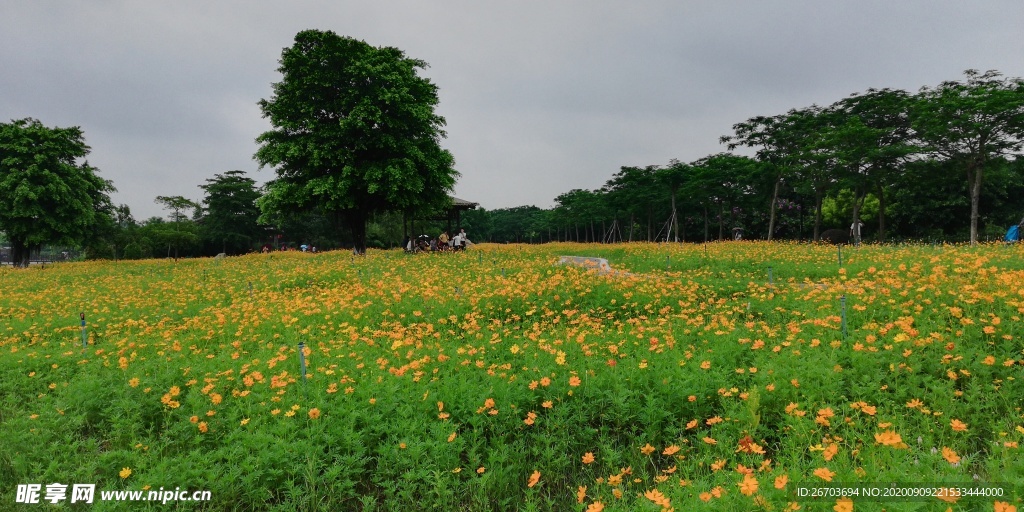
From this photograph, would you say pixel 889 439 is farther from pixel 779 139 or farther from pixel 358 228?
pixel 779 139

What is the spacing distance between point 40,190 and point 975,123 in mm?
47046

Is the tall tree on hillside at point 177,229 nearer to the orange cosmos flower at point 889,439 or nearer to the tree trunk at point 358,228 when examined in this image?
the tree trunk at point 358,228

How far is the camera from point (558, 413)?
451cm

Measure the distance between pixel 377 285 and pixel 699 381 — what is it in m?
8.82

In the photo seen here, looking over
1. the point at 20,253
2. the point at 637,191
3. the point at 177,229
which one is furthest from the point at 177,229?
the point at 637,191

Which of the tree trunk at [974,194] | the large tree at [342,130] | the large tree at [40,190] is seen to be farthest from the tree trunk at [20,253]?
the tree trunk at [974,194]

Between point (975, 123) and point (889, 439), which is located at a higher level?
point (975, 123)

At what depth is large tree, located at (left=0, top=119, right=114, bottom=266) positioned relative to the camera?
83.8ft

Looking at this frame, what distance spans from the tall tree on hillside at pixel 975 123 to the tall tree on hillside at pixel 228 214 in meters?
56.5

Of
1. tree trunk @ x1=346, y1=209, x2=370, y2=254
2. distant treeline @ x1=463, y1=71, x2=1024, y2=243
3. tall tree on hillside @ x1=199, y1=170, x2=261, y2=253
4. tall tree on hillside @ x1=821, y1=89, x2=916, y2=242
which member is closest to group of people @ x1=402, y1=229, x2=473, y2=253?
tree trunk @ x1=346, y1=209, x2=370, y2=254

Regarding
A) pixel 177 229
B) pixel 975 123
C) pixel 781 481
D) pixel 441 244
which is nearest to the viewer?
pixel 781 481

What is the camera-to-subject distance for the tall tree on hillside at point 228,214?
51094mm

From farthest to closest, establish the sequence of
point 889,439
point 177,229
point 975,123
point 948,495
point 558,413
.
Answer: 1. point 177,229
2. point 975,123
3. point 558,413
4. point 889,439
5. point 948,495

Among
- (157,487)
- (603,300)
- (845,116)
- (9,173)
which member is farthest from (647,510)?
(845,116)
